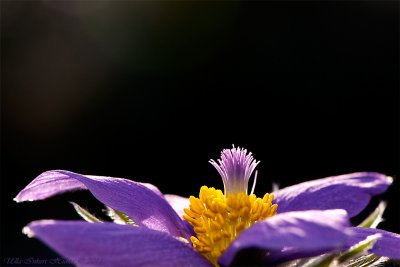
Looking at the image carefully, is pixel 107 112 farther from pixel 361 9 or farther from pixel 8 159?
pixel 361 9

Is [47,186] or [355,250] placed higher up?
[47,186]

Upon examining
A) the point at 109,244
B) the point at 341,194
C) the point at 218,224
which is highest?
the point at 341,194

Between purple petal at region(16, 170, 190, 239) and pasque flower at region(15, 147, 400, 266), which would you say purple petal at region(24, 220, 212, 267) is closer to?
pasque flower at region(15, 147, 400, 266)

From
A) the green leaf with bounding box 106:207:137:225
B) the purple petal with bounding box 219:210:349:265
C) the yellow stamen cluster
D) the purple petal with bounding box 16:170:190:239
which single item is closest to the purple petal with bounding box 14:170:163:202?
the purple petal with bounding box 16:170:190:239

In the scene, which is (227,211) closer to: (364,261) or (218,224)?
(218,224)

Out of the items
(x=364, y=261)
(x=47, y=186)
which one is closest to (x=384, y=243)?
(x=364, y=261)

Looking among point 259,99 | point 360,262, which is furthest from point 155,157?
point 360,262

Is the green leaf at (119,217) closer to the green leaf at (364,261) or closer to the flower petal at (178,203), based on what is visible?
the flower petal at (178,203)
